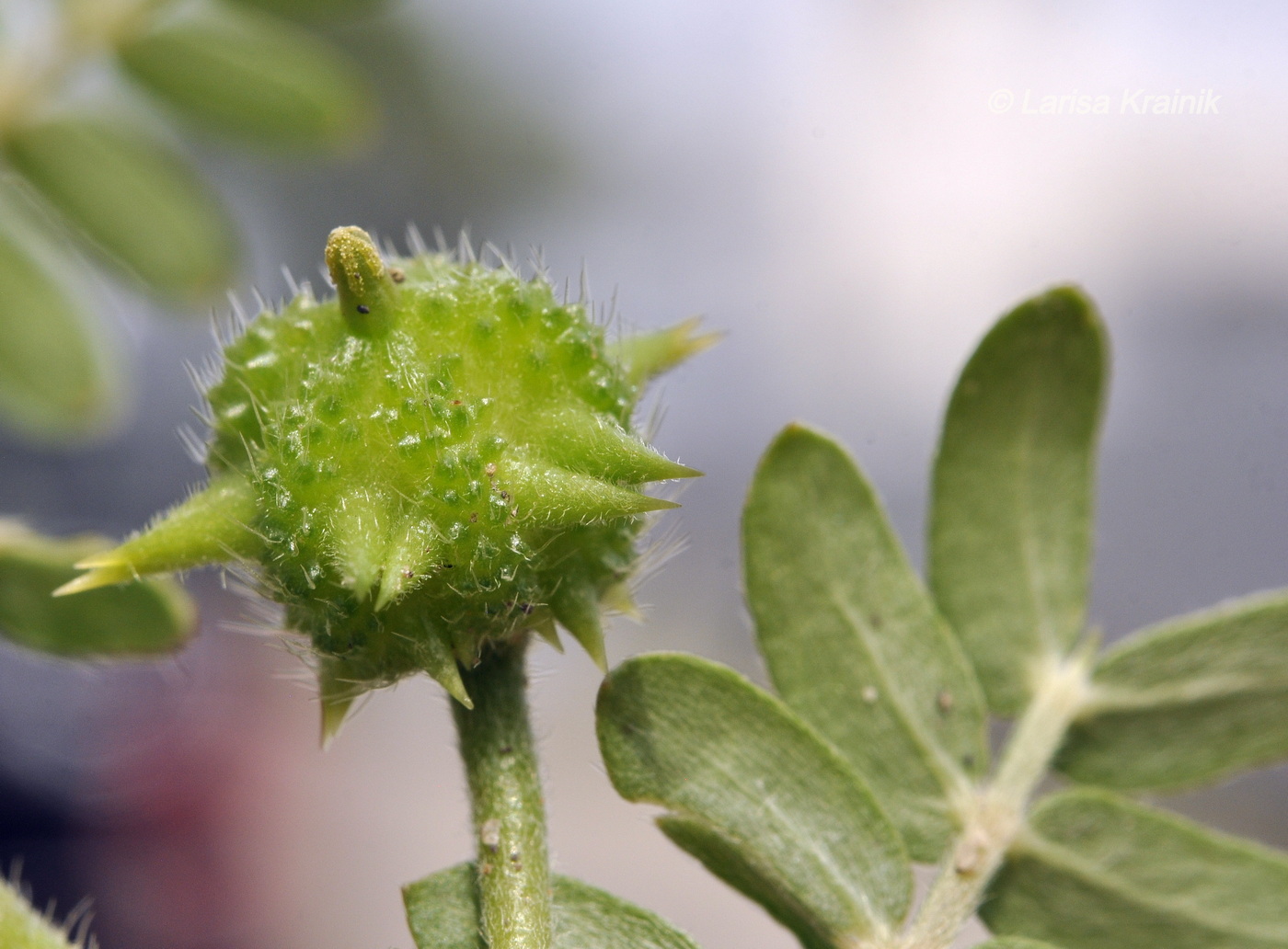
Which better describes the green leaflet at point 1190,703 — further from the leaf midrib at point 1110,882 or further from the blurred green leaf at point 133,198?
the blurred green leaf at point 133,198

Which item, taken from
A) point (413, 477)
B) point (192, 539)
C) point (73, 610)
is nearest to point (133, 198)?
point (73, 610)

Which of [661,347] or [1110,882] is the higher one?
[661,347]

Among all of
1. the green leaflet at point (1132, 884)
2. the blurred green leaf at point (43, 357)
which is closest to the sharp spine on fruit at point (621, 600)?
the green leaflet at point (1132, 884)

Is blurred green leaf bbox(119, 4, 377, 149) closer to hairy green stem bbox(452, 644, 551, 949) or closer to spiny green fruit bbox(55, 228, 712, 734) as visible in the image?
spiny green fruit bbox(55, 228, 712, 734)

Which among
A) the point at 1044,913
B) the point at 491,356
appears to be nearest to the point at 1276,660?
the point at 1044,913

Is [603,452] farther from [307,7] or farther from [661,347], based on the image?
[307,7]

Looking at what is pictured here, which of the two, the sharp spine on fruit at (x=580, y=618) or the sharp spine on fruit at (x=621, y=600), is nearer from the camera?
the sharp spine on fruit at (x=580, y=618)
